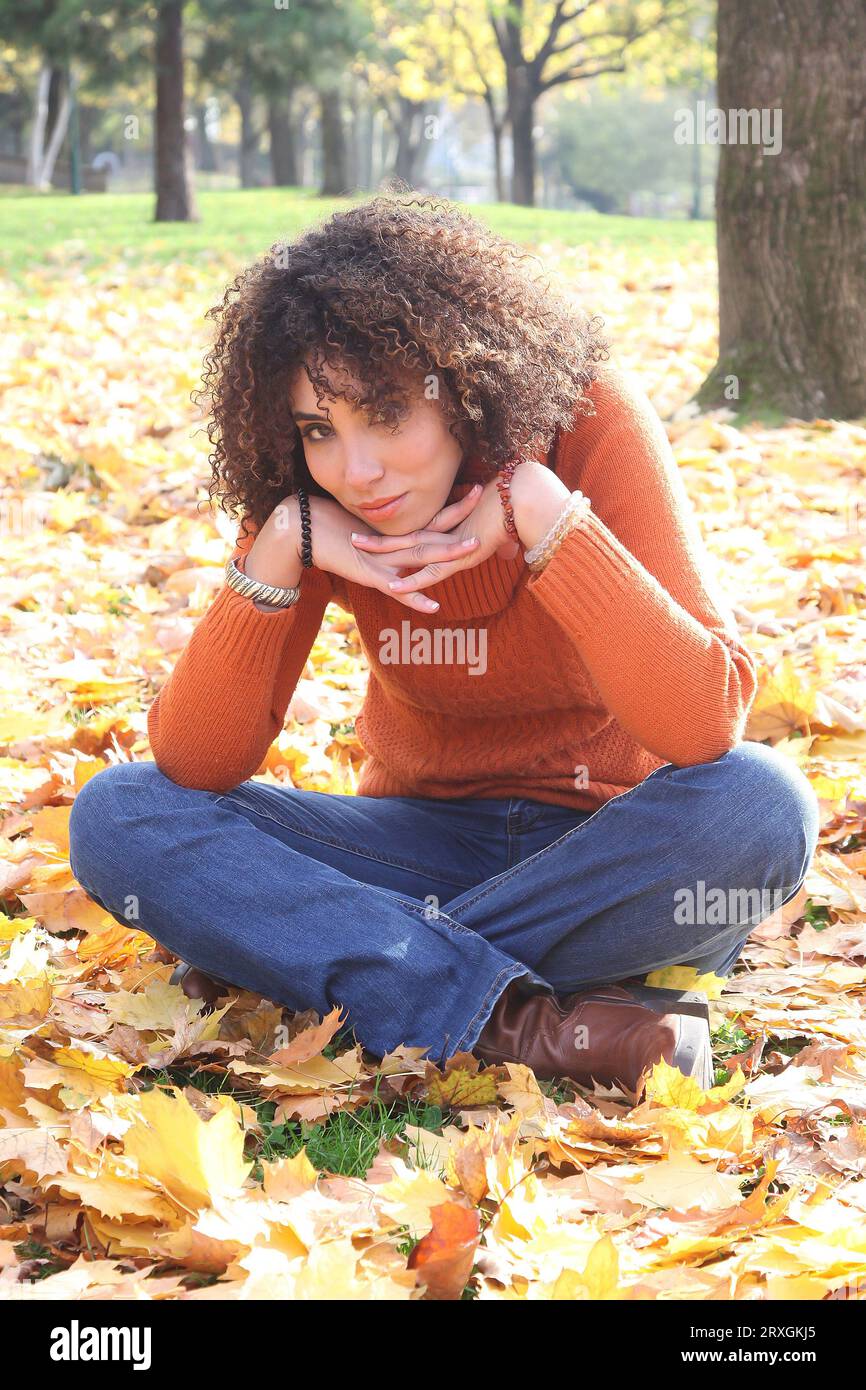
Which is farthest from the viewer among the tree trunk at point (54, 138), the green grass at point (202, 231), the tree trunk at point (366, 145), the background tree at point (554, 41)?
the tree trunk at point (366, 145)

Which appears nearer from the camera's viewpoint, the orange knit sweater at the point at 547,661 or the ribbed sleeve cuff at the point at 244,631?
the orange knit sweater at the point at 547,661

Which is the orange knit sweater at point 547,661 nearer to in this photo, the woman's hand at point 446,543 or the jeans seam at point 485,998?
the woman's hand at point 446,543

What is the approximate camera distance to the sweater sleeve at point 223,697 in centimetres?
239

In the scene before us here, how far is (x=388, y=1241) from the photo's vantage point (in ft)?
5.55

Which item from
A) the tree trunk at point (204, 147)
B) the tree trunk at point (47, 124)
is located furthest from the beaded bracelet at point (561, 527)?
the tree trunk at point (204, 147)

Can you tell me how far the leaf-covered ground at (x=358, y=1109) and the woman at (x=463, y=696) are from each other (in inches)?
4.4

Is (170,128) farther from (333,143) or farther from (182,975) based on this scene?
(182,975)

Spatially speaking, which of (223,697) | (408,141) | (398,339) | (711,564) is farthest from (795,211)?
(408,141)

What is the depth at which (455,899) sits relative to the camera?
92.3 inches

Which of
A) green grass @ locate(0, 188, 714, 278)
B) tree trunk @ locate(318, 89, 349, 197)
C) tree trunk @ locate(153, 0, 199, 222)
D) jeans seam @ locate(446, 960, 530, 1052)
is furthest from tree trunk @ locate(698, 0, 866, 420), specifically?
tree trunk @ locate(318, 89, 349, 197)

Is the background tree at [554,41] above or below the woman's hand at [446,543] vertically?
above

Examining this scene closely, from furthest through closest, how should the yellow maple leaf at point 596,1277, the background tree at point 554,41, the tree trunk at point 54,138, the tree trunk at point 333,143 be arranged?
the tree trunk at point 54,138 < the background tree at point 554,41 < the tree trunk at point 333,143 < the yellow maple leaf at point 596,1277

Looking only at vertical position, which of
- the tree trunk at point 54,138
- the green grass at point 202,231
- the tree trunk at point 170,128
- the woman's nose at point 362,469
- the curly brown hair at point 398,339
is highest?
the tree trunk at point 54,138

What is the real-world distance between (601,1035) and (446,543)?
794 mm
